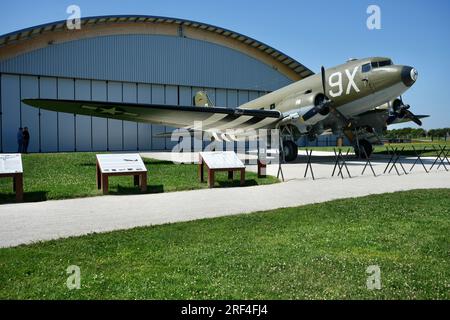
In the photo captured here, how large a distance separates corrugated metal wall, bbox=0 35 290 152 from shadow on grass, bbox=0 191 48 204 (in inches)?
917

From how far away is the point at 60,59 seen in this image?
105 feet

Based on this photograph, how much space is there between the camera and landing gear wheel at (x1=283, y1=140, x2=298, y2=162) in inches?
849

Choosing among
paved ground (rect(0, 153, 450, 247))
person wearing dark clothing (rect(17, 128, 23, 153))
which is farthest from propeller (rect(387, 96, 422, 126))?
person wearing dark clothing (rect(17, 128, 23, 153))

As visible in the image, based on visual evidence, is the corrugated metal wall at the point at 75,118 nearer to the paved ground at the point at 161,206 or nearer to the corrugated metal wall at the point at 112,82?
the corrugated metal wall at the point at 112,82

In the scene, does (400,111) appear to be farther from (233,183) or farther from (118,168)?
(118,168)

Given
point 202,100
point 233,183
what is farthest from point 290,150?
point 202,100

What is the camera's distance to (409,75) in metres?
17.9

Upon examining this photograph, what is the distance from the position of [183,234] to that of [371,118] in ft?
67.2

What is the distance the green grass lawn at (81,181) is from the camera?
34.4 feet

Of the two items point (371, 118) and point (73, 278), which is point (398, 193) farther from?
point (371, 118)

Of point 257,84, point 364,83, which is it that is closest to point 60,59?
point 257,84

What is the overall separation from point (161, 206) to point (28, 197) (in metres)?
3.77

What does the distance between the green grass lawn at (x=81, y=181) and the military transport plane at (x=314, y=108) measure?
121 inches

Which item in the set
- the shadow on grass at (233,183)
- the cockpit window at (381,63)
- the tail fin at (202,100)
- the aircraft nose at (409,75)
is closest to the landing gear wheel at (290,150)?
the cockpit window at (381,63)
